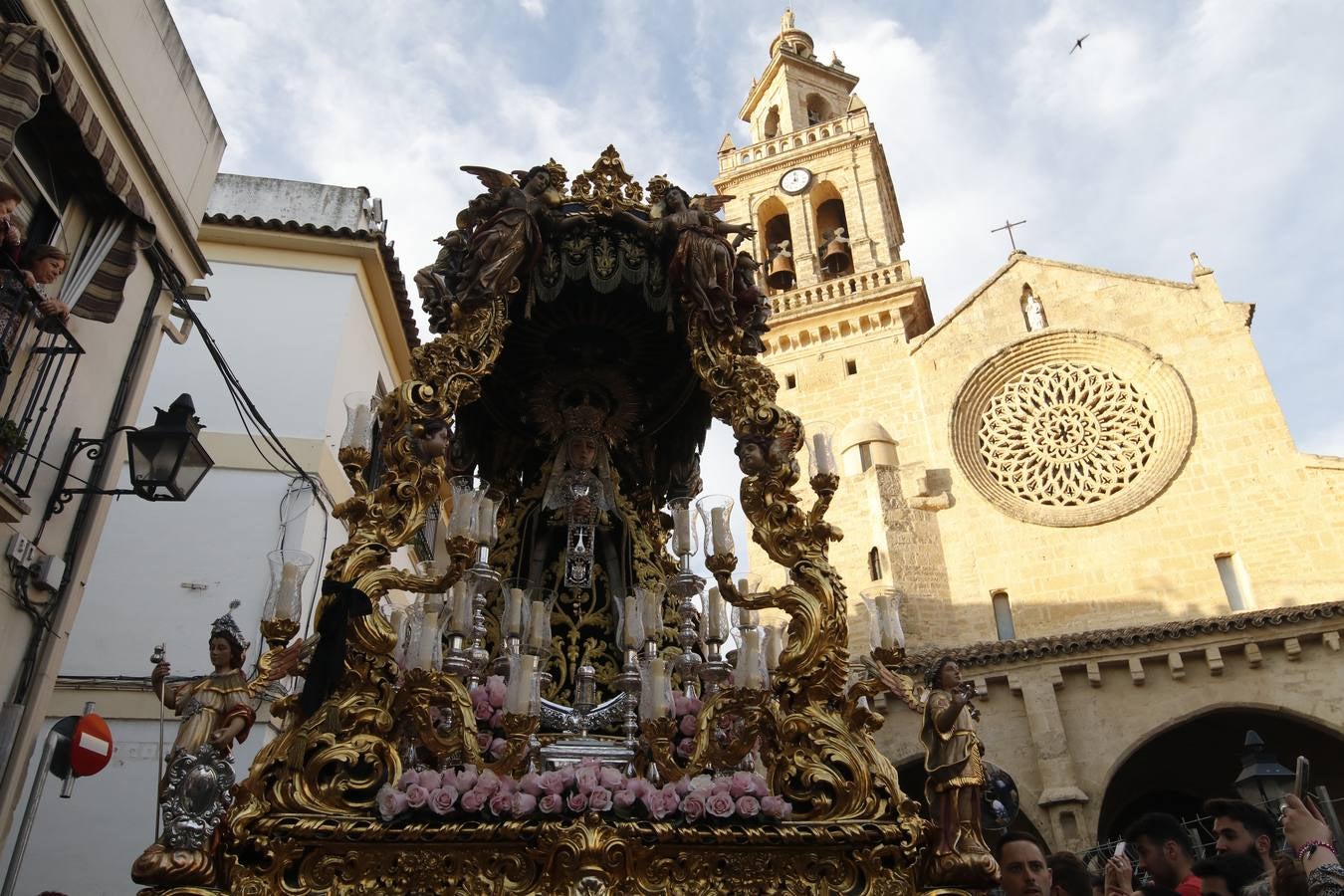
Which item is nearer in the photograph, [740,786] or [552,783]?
[552,783]

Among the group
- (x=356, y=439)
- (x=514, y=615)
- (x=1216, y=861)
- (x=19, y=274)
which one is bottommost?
(x=1216, y=861)

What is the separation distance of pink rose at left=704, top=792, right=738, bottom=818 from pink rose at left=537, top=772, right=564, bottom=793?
2.00 ft

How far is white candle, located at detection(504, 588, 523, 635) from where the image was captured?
523 cm

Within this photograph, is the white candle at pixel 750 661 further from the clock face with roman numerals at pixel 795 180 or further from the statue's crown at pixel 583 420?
the clock face with roman numerals at pixel 795 180

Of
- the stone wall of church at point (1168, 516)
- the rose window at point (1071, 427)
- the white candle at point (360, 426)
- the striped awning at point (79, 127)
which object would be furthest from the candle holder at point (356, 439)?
the rose window at point (1071, 427)

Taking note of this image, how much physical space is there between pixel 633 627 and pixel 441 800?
1.43 meters

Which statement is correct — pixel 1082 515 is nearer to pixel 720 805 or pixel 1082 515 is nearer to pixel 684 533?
pixel 684 533

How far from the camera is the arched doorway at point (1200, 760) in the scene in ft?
49.8

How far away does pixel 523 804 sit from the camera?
3910mm

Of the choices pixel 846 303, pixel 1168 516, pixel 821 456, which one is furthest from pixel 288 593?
pixel 846 303

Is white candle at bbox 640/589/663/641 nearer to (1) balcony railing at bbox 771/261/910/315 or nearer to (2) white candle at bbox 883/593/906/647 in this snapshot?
(2) white candle at bbox 883/593/906/647

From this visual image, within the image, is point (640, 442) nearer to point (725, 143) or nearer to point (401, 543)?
point (401, 543)

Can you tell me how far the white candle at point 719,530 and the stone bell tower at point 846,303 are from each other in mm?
13605

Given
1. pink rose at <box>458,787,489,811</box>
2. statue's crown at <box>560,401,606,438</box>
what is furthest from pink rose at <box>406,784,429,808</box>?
statue's crown at <box>560,401,606,438</box>
